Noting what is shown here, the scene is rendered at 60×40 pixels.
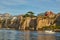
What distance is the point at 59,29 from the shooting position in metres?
192
